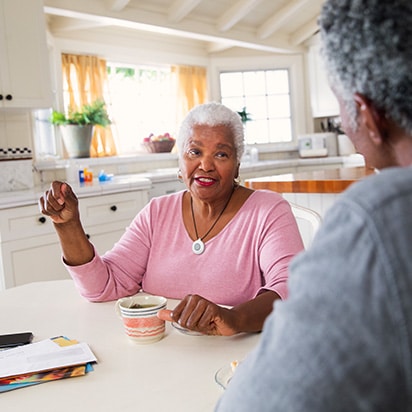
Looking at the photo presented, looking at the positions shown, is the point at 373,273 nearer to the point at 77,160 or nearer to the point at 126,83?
the point at 77,160

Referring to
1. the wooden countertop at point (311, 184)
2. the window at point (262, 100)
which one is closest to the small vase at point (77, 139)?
the wooden countertop at point (311, 184)

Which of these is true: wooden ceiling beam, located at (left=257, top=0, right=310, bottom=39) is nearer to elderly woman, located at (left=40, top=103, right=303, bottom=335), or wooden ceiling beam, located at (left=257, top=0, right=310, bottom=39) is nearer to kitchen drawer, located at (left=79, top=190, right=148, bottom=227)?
kitchen drawer, located at (left=79, top=190, right=148, bottom=227)

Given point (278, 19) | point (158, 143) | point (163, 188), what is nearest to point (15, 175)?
point (163, 188)

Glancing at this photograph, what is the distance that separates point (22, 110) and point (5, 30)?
54 centimetres

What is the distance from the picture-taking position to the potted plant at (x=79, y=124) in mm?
4262

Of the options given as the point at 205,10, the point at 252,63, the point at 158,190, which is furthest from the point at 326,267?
the point at 252,63

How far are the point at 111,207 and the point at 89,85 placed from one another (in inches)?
60.2

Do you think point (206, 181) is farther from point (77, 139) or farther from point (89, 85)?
point (89, 85)

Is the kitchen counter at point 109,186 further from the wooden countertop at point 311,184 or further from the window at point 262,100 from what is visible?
the wooden countertop at point 311,184

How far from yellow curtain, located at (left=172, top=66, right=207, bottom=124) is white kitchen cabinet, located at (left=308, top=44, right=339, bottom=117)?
1.25 m

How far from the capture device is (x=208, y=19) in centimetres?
518

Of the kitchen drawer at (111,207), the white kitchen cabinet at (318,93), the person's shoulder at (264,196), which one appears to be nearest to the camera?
the person's shoulder at (264,196)

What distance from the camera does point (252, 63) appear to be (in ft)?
20.2

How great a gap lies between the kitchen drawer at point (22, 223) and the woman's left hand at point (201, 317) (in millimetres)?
2211
